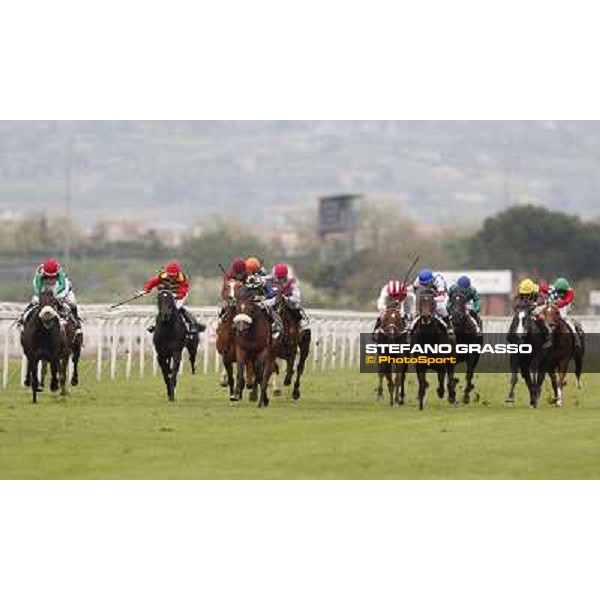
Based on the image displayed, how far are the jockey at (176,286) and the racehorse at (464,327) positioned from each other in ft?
11.8

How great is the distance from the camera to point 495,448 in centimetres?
1967

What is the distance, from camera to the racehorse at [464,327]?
28500 mm

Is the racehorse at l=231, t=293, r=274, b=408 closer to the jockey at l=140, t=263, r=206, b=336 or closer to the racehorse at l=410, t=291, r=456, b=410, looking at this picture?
the jockey at l=140, t=263, r=206, b=336

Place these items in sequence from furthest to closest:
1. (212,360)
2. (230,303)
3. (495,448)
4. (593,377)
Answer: (212,360) → (593,377) → (230,303) → (495,448)

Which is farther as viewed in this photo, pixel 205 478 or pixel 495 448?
pixel 495 448

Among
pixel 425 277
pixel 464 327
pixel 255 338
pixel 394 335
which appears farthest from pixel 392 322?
pixel 255 338

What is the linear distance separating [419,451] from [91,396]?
1079 centimetres

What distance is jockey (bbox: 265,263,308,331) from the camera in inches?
1125

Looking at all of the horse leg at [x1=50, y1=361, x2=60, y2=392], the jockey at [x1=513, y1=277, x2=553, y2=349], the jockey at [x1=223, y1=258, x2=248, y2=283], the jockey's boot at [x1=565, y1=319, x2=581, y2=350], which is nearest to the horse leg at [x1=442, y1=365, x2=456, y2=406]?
the jockey at [x1=513, y1=277, x2=553, y2=349]

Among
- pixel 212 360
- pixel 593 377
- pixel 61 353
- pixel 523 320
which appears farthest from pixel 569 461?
pixel 212 360

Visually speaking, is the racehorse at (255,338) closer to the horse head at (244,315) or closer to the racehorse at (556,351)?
the horse head at (244,315)

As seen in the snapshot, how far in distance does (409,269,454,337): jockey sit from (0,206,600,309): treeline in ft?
254

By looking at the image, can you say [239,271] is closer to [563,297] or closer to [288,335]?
[288,335]

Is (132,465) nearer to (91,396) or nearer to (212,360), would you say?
(91,396)
